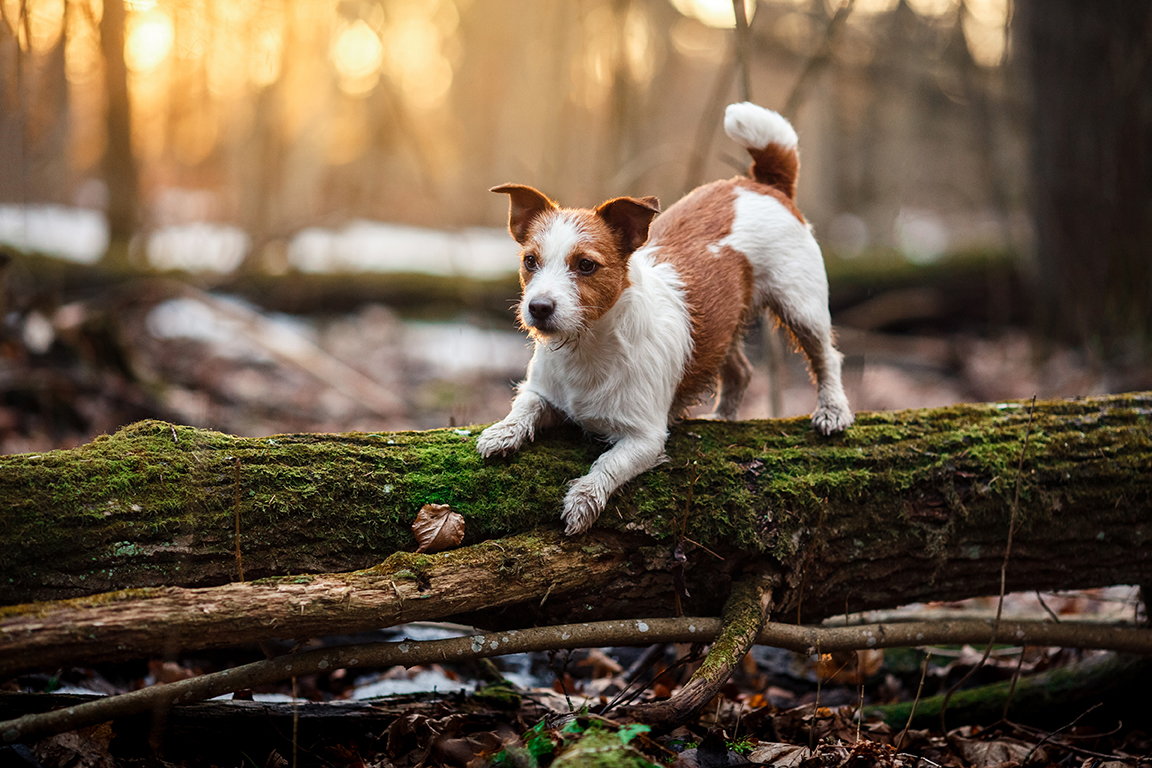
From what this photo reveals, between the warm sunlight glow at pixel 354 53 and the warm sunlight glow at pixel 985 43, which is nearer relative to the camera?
the warm sunlight glow at pixel 354 53

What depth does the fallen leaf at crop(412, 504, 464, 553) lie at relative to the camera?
122 inches

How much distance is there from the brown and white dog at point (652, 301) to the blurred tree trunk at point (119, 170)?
8.47 metres

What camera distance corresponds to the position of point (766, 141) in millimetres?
4387

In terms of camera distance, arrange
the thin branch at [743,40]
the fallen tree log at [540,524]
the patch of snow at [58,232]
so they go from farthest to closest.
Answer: the patch of snow at [58,232] < the thin branch at [743,40] < the fallen tree log at [540,524]

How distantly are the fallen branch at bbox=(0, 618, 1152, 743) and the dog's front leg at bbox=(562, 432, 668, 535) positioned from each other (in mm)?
439

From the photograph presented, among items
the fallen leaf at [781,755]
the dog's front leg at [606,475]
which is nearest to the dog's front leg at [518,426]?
the dog's front leg at [606,475]

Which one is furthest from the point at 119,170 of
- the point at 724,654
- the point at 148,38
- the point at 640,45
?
the point at 724,654

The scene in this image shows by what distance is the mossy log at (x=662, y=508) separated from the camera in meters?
2.81

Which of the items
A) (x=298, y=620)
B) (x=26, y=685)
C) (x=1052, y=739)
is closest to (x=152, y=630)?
(x=298, y=620)

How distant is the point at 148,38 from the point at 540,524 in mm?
6346

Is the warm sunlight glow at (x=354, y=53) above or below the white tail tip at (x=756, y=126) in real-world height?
above

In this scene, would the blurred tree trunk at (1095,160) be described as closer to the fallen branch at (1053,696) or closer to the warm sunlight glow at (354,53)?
the fallen branch at (1053,696)

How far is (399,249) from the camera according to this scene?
14.4 metres

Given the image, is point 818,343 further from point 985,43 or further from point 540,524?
point 985,43
